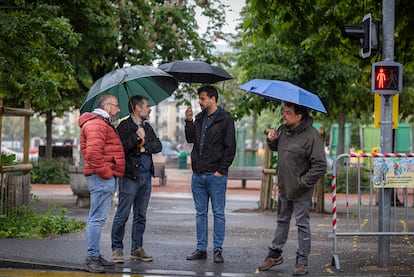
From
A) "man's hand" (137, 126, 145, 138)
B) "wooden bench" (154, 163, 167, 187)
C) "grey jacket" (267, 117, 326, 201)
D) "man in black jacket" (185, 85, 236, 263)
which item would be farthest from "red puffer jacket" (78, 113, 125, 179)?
"wooden bench" (154, 163, 167, 187)

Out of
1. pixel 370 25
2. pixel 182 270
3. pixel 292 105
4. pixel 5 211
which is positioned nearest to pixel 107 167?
pixel 182 270

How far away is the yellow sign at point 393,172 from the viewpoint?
901 cm

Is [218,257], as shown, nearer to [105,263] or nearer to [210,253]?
[210,253]

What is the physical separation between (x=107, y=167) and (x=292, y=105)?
2.20 meters

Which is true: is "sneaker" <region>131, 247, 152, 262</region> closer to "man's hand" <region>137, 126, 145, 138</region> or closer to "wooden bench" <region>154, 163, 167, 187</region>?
"man's hand" <region>137, 126, 145, 138</region>

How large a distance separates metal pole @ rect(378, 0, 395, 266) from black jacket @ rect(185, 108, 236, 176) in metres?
1.82

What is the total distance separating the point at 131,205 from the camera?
8.90 m

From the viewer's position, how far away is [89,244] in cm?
851

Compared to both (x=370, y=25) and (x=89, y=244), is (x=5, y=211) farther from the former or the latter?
(x=370, y=25)

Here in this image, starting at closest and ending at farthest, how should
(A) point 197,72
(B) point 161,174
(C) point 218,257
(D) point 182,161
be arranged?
(C) point 218,257 < (A) point 197,72 < (B) point 161,174 < (D) point 182,161

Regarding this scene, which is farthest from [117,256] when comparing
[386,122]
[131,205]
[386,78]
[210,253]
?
[386,78]

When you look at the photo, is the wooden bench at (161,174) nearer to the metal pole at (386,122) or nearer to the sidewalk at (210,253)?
the sidewalk at (210,253)

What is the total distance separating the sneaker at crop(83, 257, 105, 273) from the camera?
839cm

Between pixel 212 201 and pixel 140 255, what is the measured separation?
1087 mm
